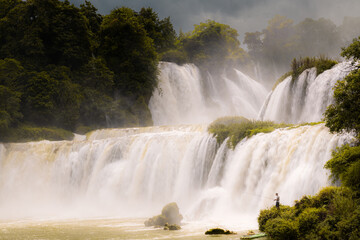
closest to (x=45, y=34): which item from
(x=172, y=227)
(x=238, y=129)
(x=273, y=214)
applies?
(x=238, y=129)

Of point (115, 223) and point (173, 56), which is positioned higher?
point (173, 56)

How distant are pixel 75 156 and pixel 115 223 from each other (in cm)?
1279

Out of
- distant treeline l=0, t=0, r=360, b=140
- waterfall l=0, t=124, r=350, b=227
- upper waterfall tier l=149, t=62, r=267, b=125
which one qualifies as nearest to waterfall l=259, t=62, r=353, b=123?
waterfall l=0, t=124, r=350, b=227

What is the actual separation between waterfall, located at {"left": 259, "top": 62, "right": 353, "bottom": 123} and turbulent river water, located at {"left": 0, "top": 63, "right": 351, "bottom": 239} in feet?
0.26

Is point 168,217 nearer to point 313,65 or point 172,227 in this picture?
point 172,227

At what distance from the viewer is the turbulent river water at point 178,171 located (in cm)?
2019

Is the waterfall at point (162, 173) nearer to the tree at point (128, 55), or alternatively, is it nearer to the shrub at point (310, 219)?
the shrub at point (310, 219)

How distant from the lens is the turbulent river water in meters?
20.2

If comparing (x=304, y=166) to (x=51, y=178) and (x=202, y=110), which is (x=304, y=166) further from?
(x=202, y=110)

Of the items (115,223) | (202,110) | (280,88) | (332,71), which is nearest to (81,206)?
(115,223)

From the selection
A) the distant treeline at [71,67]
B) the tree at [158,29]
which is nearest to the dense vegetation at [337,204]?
the distant treeline at [71,67]

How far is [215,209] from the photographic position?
76.9 ft

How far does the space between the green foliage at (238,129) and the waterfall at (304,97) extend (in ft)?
14.2

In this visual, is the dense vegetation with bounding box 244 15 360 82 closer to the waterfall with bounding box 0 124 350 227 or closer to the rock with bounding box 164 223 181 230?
the waterfall with bounding box 0 124 350 227
